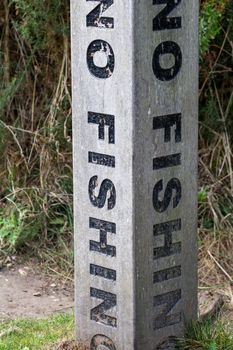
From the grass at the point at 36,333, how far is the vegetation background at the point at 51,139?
1038 millimetres

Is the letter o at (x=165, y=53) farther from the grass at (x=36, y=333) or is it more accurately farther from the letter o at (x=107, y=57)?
the grass at (x=36, y=333)

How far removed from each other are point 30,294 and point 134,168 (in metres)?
2.21

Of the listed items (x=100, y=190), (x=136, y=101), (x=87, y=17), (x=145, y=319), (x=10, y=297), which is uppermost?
(x=87, y=17)

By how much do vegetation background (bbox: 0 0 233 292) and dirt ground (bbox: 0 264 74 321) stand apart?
171 mm

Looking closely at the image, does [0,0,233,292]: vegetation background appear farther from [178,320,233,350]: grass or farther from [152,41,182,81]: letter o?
[152,41,182,81]: letter o

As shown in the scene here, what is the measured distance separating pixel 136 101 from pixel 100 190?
0.48 meters

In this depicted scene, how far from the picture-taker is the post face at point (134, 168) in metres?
4.39

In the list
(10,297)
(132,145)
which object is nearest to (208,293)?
(10,297)

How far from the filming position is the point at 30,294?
639 cm

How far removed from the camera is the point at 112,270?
4598mm

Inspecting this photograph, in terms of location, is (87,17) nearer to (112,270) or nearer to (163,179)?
(163,179)

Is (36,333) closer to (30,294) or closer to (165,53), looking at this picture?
(30,294)

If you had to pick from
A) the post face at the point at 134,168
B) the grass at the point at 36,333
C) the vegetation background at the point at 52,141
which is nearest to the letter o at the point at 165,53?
the post face at the point at 134,168

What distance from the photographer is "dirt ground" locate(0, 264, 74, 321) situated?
6.09 m
